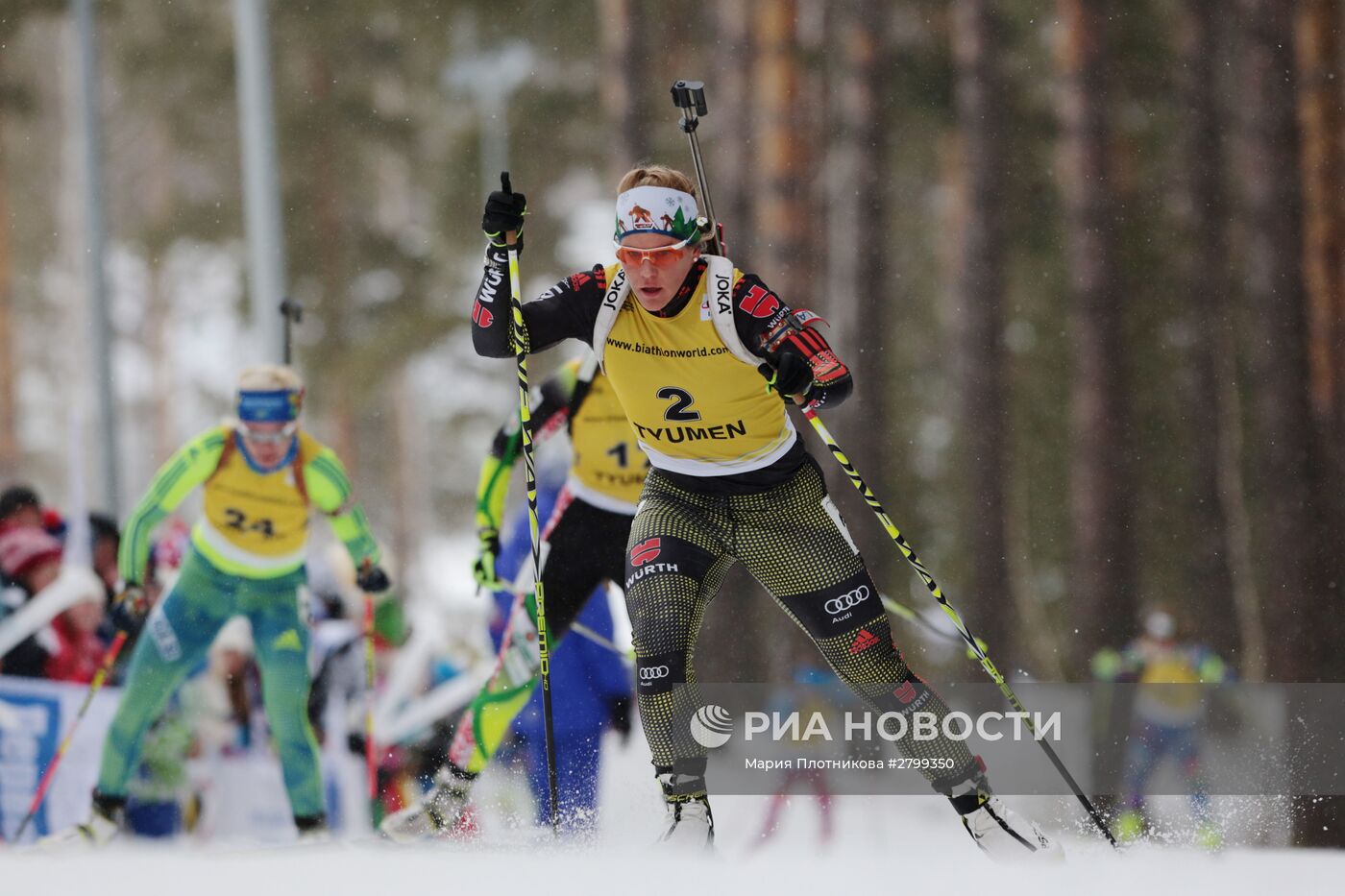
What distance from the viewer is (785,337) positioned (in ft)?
15.1

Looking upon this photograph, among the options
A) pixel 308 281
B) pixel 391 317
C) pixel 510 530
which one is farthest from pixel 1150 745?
pixel 308 281

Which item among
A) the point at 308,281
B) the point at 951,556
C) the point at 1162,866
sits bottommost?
the point at 951,556

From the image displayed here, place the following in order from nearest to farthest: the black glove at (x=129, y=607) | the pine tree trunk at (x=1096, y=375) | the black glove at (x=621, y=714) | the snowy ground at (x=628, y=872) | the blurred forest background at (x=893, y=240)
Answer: the snowy ground at (x=628, y=872)
the black glove at (x=129, y=607)
the black glove at (x=621, y=714)
the blurred forest background at (x=893, y=240)
the pine tree trunk at (x=1096, y=375)

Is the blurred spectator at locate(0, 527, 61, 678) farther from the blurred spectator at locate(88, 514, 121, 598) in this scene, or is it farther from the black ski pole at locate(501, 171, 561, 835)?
the black ski pole at locate(501, 171, 561, 835)

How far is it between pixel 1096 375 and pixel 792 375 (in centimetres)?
804

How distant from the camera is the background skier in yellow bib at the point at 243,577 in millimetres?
6695

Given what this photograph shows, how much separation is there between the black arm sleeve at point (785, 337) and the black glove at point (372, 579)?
2.79 m

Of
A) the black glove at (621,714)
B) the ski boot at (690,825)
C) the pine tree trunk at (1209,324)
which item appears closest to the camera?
the ski boot at (690,825)

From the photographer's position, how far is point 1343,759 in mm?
7570

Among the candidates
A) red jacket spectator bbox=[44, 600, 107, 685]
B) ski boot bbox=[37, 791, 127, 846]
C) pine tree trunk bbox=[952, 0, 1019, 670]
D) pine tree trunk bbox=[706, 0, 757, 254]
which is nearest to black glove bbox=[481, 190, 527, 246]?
ski boot bbox=[37, 791, 127, 846]

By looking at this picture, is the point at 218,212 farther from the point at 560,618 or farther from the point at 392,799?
the point at 560,618

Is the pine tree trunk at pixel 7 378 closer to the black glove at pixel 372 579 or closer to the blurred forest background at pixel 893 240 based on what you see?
the blurred forest background at pixel 893 240

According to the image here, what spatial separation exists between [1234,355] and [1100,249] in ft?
12.9

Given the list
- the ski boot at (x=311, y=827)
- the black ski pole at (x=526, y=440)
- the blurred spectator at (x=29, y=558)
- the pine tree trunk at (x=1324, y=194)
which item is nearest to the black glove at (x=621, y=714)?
the ski boot at (x=311, y=827)
